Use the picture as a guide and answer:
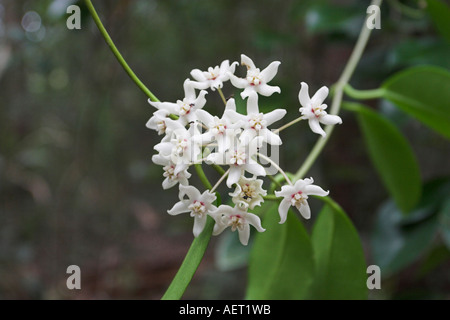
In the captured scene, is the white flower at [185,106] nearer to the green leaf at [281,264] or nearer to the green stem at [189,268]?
the green stem at [189,268]

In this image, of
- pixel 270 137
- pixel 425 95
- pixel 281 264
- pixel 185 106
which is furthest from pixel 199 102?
pixel 425 95

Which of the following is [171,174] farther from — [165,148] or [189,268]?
[189,268]

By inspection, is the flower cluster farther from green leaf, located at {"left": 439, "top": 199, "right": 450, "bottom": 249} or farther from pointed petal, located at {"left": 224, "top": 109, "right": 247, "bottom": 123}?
green leaf, located at {"left": 439, "top": 199, "right": 450, "bottom": 249}

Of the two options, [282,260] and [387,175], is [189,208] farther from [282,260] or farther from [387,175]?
[387,175]

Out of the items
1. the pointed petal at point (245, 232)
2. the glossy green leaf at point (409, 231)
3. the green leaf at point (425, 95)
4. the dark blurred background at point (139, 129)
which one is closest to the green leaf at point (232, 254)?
the dark blurred background at point (139, 129)

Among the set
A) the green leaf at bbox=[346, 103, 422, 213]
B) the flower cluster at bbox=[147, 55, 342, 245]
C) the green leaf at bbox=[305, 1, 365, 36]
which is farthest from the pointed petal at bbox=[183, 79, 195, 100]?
the green leaf at bbox=[305, 1, 365, 36]

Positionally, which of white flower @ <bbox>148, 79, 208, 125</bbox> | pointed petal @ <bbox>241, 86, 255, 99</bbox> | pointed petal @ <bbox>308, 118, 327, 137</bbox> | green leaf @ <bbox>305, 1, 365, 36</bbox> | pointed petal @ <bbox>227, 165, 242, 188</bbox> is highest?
green leaf @ <bbox>305, 1, 365, 36</bbox>

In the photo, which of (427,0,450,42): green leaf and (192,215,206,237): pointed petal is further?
(427,0,450,42): green leaf
